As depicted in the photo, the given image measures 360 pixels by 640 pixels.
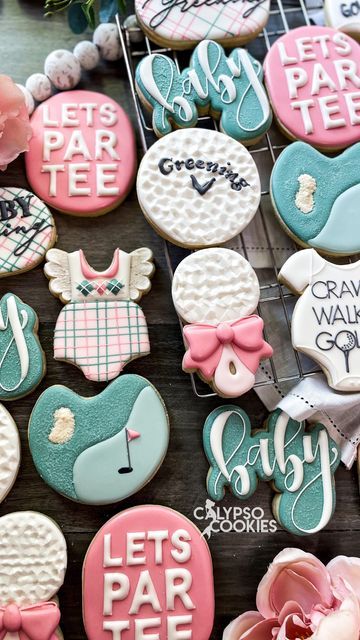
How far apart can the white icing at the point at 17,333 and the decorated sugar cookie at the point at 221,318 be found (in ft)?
0.90

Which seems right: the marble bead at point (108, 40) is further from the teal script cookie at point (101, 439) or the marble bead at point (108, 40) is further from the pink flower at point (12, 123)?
the teal script cookie at point (101, 439)

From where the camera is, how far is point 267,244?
4.10 ft

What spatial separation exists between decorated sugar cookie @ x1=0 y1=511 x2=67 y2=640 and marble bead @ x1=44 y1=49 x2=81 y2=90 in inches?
32.5

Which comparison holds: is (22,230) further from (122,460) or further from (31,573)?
(31,573)

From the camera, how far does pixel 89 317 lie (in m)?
1.14

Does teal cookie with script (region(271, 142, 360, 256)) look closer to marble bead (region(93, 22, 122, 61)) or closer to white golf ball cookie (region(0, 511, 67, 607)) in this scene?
marble bead (region(93, 22, 122, 61))

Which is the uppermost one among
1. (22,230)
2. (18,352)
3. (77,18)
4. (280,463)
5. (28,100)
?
(77,18)

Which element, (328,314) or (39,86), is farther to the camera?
(39,86)

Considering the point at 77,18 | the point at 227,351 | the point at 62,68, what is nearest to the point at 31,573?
the point at 227,351

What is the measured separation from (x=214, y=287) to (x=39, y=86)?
0.55m

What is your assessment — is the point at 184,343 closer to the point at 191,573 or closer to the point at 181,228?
the point at 181,228

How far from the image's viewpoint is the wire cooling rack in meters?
1.19

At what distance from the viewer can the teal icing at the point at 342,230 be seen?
3.87 ft

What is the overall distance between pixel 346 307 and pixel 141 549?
546 millimetres
